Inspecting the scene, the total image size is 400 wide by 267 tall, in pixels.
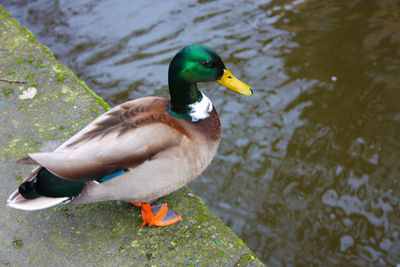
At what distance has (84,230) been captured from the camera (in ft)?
7.55

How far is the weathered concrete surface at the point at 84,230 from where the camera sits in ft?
7.15

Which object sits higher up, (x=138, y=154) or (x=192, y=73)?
(x=192, y=73)

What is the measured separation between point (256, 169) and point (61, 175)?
2057mm

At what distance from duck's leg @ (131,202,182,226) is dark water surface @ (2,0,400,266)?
1.01 meters

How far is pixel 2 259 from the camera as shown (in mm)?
2188

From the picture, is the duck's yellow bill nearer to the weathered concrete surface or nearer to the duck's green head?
the duck's green head

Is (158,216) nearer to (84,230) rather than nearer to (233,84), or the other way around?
(84,230)

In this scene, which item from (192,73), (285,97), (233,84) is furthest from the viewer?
(285,97)

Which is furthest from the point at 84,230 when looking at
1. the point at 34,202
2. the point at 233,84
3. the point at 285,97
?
the point at 285,97

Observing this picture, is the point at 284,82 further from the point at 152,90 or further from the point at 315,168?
the point at 152,90

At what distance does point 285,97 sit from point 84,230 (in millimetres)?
2557

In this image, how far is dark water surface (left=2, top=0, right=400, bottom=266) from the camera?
317 centimetres

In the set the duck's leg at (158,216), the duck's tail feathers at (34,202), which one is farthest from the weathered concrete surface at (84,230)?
the duck's tail feathers at (34,202)

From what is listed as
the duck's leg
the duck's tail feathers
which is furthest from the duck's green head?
the duck's tail feathers
